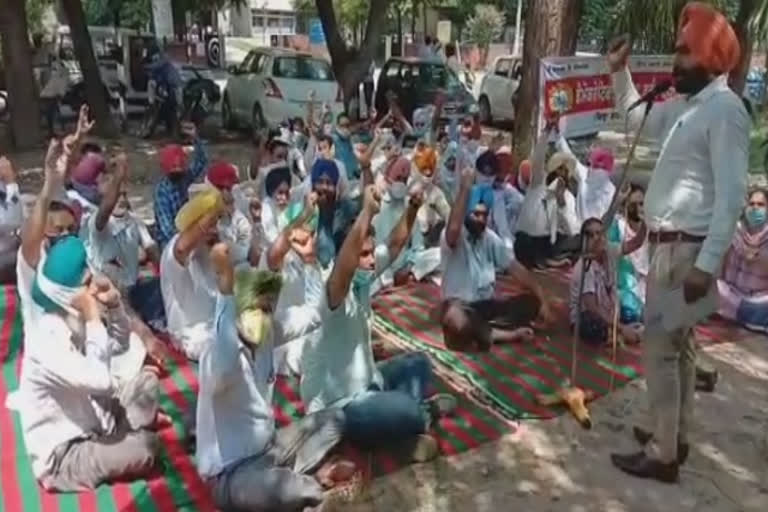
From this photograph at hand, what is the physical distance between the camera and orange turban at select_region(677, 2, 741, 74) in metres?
3.30

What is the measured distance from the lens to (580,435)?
430cm

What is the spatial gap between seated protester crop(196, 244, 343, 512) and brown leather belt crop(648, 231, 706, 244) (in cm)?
151

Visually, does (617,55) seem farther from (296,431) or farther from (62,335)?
(62,335)

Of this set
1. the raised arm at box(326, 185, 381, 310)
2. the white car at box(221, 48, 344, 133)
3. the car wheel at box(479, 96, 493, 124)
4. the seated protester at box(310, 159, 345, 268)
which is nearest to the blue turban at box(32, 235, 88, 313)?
the raised arm at box(326, 185, 381, 310)

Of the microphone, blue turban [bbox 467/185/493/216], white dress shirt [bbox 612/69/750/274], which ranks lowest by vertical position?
blue turban [bbox 467/185/493/216]

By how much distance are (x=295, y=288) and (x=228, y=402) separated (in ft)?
4.80

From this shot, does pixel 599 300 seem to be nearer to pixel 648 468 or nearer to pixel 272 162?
pixel 648 468

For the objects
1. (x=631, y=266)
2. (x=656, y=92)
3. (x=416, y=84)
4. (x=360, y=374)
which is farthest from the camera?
(x=416, y=84)

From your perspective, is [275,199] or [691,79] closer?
[691,79]

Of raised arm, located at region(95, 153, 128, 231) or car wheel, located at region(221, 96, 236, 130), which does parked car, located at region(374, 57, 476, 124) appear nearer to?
car wheel, located at region(221, 96, 236, 130)

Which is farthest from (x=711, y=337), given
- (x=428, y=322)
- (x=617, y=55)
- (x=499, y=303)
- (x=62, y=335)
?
(x=62, y=335)

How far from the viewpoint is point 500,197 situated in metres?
6.72

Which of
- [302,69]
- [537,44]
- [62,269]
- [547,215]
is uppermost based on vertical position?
[537,44]

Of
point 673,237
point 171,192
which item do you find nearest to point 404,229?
point 673,237
